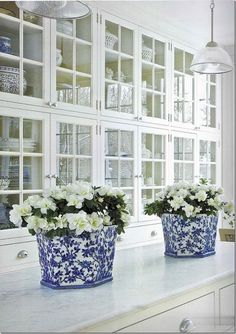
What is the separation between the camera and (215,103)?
379cm

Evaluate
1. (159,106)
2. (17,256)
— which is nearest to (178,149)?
(159,106)

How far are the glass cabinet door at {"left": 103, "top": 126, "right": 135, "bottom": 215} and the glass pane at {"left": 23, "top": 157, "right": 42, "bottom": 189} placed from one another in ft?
1.64

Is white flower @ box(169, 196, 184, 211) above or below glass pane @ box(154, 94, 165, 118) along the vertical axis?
below

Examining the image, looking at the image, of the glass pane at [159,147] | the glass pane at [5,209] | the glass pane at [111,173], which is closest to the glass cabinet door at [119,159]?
the glass pane at [111,173]

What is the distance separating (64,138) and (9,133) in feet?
1.12

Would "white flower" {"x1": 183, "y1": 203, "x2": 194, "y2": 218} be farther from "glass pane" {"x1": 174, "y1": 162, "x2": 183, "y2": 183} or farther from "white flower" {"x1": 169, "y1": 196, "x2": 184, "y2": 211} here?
"glass pane" {"x1": 174, "y1": 162, "x2": 183, "y2": 183}

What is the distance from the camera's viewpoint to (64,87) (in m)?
2.43

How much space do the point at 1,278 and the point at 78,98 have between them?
3.35 feet

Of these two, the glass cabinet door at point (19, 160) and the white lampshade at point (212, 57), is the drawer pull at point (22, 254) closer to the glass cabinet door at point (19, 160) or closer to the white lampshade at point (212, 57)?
the glass cabinet door at point (19, 160)

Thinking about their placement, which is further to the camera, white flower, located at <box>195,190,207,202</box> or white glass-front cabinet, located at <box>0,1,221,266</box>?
white flower, located at <box>195,190,207,202</box>

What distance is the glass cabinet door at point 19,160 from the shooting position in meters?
2.13

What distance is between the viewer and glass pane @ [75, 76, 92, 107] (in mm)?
2512

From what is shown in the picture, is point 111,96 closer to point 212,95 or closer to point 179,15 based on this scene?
point 179,15

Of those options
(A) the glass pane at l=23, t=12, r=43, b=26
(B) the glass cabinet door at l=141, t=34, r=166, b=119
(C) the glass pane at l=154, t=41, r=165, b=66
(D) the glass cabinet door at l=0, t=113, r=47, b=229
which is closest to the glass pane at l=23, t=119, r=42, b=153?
(D) the glass cabinet door at l=0, t=113, r=47, b=229
